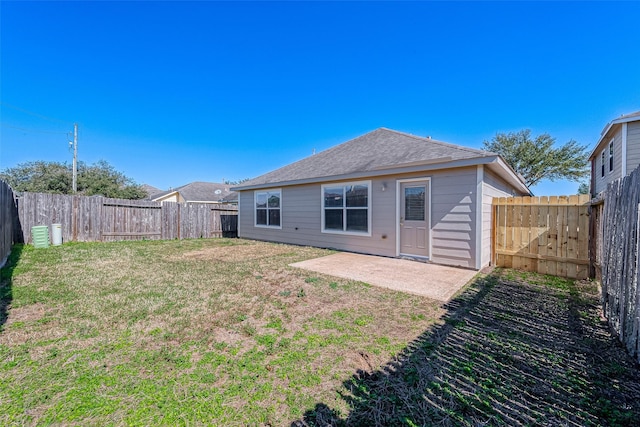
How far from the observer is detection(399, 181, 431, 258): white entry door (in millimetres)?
6316

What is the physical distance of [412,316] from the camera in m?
3.23

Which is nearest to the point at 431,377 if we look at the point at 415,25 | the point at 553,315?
the point at 553,315

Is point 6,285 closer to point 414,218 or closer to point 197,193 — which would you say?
point 414,218

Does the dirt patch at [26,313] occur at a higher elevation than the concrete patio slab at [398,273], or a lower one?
higher

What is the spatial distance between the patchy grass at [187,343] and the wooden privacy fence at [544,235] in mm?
3699

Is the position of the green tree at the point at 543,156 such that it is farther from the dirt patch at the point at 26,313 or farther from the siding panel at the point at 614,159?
the dirt patch at the point at 26,313

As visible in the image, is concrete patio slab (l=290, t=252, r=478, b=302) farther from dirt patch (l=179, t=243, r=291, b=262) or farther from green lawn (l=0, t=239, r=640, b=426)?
dirt patch (l=179, t=243, r=291, b=262)

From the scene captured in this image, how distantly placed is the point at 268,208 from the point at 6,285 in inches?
288

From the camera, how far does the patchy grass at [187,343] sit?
1719 millimetres

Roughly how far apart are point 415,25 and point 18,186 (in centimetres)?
3350

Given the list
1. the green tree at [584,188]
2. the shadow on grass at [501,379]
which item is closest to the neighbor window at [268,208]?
the shadow on grass at [501,379]

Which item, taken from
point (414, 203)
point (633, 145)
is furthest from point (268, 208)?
point (633, 145)

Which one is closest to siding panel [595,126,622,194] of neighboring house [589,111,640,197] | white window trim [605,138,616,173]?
neighboring house [589,111,640,197]

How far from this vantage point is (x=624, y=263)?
2635 millimetres
